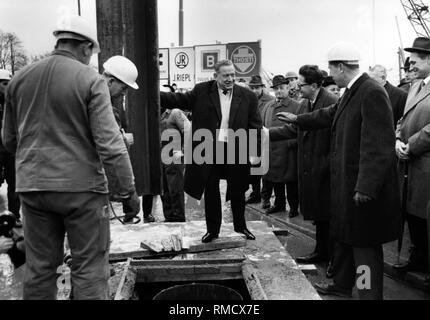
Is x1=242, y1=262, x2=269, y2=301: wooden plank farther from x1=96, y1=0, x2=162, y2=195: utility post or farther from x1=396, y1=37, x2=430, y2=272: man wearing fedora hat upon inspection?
x1=396, y1=37, x2=430, y2=272: man wearing fedora hat

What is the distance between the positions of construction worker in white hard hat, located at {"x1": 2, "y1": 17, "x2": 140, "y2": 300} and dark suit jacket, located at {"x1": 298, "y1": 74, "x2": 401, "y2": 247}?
2.01 meters

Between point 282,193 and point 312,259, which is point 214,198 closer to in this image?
point 312,259

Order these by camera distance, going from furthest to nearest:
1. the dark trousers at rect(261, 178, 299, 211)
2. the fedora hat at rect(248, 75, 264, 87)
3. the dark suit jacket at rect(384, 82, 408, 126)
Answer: the fedora hat at rect(248, 75, 264, 87), the dark trousers at rect(261, 178, 299, 211), the dark suit jacket at rect(384, 82, 408, 126)

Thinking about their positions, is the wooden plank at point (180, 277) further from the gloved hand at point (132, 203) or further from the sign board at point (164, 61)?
the sign board at point (164, 61)

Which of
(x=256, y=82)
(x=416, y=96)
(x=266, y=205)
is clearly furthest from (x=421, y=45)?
(x=256, y=82)

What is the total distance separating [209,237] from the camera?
559 cm

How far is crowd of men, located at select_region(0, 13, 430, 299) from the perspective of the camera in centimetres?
344

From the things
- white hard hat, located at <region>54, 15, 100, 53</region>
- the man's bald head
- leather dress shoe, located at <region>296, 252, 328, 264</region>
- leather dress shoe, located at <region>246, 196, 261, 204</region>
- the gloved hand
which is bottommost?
leather dress shoe, located at <region>246, 196, 261, 204</region>

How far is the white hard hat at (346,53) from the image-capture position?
470 cm

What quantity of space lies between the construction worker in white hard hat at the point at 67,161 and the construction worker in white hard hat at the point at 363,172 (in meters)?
2.01

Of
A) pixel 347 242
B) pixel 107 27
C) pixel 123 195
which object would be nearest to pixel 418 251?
pixel 347 242

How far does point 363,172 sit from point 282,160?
14.2 feet

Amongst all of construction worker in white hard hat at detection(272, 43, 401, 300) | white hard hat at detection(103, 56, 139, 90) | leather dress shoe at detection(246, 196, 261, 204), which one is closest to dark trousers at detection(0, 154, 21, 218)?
white hard hat at detection(103, 56, 139, 90)

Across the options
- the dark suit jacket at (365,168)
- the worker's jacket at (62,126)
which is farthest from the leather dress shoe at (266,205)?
the worker's jacket at (62,126)
